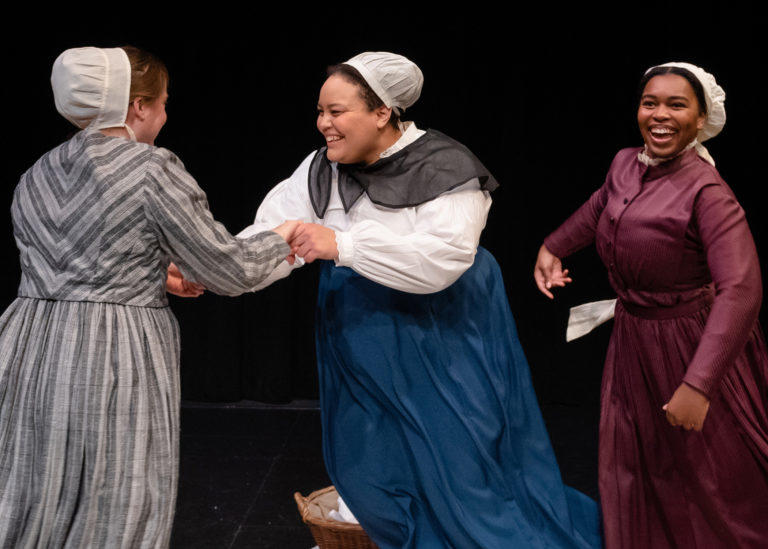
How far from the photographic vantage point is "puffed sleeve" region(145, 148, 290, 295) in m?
2.23

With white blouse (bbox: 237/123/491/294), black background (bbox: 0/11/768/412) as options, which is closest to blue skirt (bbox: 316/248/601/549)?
white blouse (bbox: 237/123/491/294)

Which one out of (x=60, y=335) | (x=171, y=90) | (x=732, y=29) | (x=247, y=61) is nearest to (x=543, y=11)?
(x=732, y=29)

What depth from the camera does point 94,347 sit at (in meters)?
2.23

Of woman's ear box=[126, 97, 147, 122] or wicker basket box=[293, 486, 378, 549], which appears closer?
woman's ear box=[126, 97, 147, 122]

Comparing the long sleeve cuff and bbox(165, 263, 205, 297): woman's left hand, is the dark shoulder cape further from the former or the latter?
bbox(165, 263, 205, 297): woman's left hand

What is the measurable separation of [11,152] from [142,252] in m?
3.35

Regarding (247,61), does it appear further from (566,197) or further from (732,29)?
(732,29)

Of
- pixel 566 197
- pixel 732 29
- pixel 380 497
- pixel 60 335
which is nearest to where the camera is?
pixel 60 335

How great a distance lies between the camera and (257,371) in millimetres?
5301

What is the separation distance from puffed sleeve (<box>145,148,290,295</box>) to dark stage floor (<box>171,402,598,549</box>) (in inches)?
59.8

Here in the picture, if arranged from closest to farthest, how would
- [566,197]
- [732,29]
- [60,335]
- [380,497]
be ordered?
[60,335] < [380,497] < [732,29] < [566,197]

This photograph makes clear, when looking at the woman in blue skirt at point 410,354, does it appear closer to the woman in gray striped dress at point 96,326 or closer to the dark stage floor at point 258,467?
the woman in gray striped dress at point 96,326

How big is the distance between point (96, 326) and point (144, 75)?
61 cm

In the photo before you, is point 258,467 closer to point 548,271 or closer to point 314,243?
point 548,271
